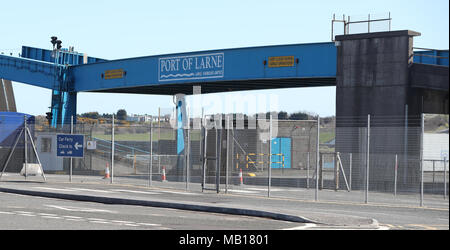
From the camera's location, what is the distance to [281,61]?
37000mm

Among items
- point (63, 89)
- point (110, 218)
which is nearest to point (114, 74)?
point (63, 89)

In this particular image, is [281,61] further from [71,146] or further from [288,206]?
[288,206]

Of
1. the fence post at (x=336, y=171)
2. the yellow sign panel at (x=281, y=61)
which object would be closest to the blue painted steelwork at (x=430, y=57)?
the yellow sign panel at (x=281, y=61)

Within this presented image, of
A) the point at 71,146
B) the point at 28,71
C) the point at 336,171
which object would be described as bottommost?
the point at 336,171

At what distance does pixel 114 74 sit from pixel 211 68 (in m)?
8.52

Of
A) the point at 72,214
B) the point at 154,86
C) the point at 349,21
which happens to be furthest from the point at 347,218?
the point at 154,86

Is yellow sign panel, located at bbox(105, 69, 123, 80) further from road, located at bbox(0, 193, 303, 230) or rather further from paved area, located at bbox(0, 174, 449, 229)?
road, located at bbox(0, 193, 303, 230)

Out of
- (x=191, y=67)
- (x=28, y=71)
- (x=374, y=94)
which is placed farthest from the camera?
(x=28, y=71)

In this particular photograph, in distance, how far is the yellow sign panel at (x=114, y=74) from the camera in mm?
45094

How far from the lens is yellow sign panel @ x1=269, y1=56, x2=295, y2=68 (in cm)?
3662

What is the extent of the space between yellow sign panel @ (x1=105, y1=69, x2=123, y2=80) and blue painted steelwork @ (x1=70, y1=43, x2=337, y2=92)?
14 centimetres

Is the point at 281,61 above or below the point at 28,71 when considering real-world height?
below

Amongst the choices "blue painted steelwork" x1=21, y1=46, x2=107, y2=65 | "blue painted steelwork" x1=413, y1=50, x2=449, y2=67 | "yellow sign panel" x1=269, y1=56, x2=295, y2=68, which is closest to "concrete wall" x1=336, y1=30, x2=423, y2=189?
"blue painted steelwork" x1=413, y1=50, x2=449, y2=67

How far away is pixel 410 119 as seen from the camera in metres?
30.6
